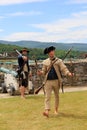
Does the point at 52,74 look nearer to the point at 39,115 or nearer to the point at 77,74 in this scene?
the point at 39,115

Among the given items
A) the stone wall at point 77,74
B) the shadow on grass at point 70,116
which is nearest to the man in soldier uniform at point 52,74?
the shadow on grass at point 70,116

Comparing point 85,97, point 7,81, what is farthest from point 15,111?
point 7,81

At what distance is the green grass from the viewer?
10.3 metres

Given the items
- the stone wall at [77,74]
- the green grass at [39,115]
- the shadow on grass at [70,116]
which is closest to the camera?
the green grass at [39,115]

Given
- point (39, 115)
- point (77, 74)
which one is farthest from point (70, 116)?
point (77, 74)

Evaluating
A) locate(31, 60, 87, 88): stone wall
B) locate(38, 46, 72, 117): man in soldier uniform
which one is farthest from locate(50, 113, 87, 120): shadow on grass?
locate(31, 60, 87, 88): stone wall

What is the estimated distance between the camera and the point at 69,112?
1230 cm

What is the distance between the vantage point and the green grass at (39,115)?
10.3 metres

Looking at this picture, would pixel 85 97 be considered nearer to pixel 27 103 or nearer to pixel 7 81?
pixel 27 103

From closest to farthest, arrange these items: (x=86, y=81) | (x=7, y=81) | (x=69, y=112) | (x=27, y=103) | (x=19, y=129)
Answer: (x=19, y=129) < (x=69, y=112) < (x=27, y=103) < (x=7, y=81) < (x=86, y=81)

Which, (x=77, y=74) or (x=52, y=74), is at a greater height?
(x=52, y=74)

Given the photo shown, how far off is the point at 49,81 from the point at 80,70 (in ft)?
38.2

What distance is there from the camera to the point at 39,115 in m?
11.8

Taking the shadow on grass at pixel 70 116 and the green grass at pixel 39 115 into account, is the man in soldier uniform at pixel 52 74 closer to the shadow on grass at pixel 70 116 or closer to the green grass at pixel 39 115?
the shadow on grass at pixel 70 116
